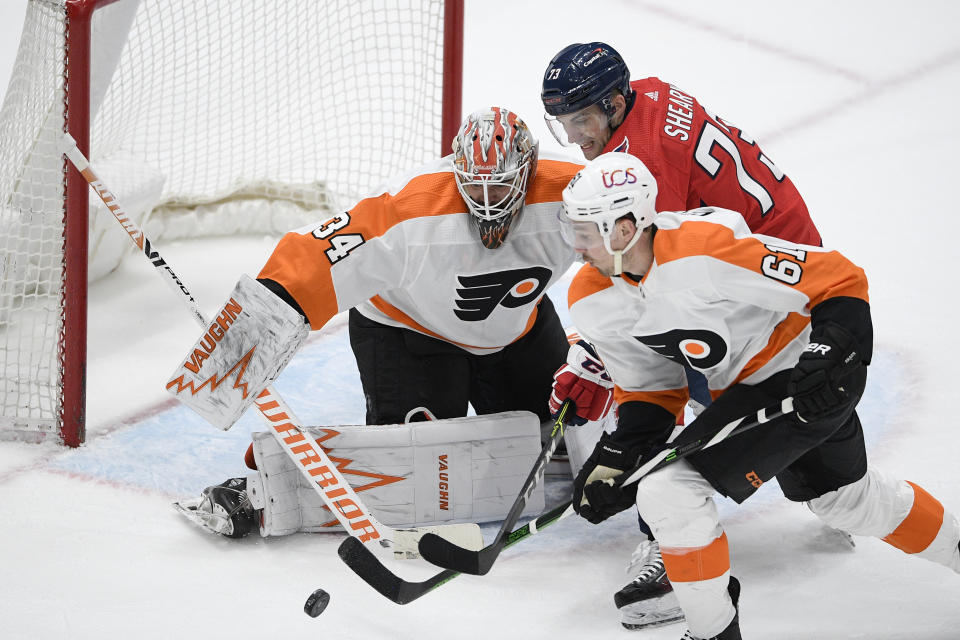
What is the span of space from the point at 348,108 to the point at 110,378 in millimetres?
1445

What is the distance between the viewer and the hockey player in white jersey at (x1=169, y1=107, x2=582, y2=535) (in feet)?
9.16

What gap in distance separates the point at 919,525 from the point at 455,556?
0.99 meters

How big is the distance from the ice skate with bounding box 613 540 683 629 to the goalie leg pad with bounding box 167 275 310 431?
95 cm

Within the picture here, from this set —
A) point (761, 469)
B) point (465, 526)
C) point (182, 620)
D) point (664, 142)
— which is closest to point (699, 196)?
point (664, 142)

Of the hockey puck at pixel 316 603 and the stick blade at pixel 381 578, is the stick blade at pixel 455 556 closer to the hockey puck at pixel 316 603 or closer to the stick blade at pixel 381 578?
the stick blade at pixel 381 578

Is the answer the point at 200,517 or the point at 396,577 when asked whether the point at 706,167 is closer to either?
the point at 396,577

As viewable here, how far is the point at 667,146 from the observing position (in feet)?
9.58

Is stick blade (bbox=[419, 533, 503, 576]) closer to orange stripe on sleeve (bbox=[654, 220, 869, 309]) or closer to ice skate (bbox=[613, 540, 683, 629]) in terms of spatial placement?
ice skate (bbox=[613, 540, 683, 629])

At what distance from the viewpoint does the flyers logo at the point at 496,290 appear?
9.74 feet

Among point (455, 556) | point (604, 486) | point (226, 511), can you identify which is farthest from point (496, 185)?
point (226, 511)

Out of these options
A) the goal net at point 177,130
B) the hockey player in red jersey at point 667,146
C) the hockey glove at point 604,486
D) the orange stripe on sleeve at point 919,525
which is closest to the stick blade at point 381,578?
the hockey glove at point 604,486

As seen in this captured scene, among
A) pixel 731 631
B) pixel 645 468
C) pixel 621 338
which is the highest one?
pixel 621 338

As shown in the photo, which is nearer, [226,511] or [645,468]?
[645,468]

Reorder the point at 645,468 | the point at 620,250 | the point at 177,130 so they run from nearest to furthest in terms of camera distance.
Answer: the point at 620,250, the point at 645,468, the point at 177,130
